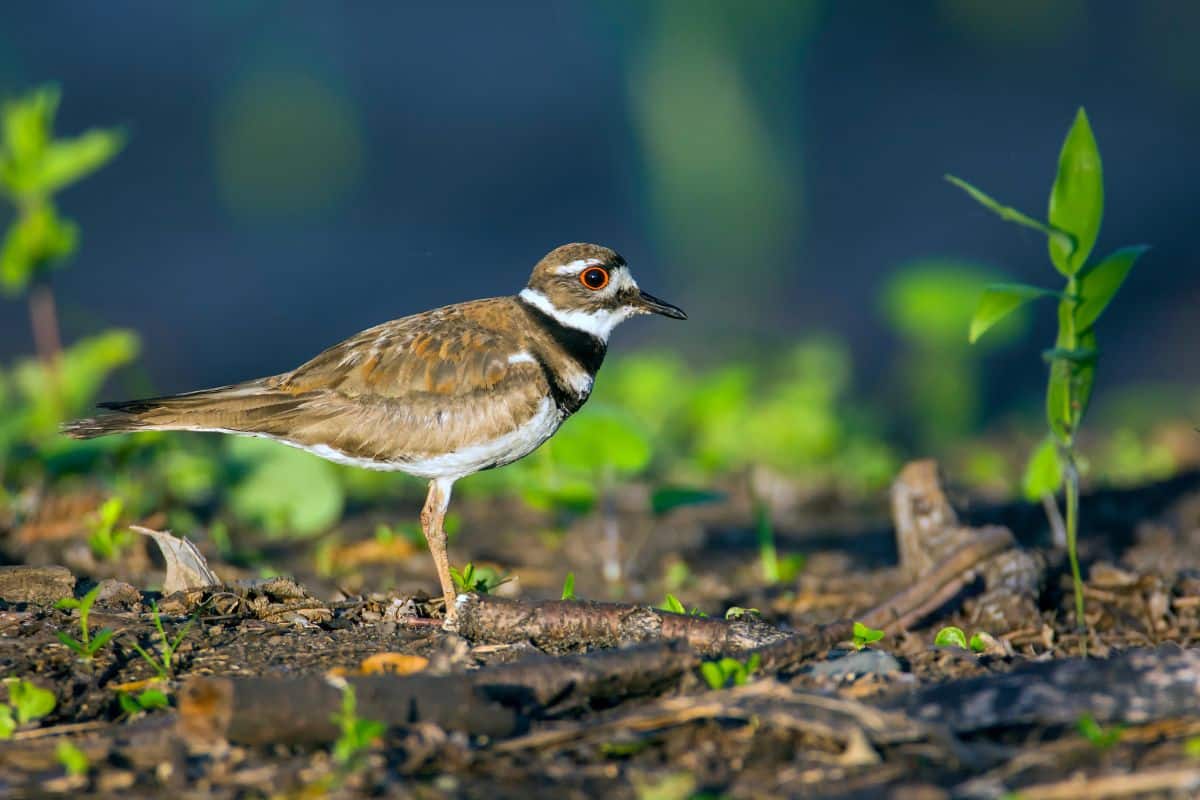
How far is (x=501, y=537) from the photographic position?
7824 mm

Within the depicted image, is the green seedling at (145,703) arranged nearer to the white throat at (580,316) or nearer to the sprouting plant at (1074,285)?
the sprouting plant at (1074,285)

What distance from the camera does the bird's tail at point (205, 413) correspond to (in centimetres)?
593

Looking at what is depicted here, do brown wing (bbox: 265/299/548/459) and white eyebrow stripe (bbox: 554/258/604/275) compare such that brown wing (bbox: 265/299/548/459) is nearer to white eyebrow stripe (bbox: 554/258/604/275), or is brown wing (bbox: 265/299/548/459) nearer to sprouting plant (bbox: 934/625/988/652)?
white eyebrow stripe (bbox: 554/258/604/275)

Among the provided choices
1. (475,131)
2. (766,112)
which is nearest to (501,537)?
(766,112)

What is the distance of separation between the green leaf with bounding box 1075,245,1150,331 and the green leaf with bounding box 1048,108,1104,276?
59mm

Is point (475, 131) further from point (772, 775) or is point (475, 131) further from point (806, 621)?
point (772, 775)

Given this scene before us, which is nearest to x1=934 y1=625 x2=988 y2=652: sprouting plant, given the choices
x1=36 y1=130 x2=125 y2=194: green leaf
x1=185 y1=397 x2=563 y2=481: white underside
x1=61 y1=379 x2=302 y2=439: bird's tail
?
x1=185 y1=397 x2=563 y2=481: white underside

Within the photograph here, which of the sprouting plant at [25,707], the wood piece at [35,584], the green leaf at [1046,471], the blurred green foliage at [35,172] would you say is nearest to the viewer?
the sprouting plant at [25,707]

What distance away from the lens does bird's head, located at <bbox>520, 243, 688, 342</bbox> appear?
630 cm

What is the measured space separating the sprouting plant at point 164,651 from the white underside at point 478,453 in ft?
4.58

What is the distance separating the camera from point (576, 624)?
459 cm

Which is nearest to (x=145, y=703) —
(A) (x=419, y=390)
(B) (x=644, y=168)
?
(A) (x=419, y=390)

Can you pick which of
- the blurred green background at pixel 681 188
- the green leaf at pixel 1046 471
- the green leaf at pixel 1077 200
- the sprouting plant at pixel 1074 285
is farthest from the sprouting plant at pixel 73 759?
the blurred green background at pixel 681 188

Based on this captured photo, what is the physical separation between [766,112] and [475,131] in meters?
3.86
